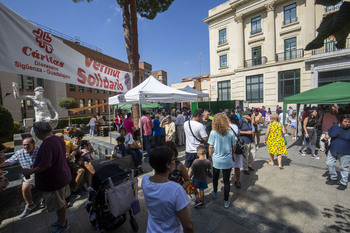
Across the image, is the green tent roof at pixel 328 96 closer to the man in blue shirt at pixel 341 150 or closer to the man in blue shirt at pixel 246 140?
the man in blue shirt at pixel 341 150

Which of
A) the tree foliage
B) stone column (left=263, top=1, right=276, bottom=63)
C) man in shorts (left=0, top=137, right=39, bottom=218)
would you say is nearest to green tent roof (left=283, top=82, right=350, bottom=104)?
the tree foliage

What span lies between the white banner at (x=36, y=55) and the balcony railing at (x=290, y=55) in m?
23.0

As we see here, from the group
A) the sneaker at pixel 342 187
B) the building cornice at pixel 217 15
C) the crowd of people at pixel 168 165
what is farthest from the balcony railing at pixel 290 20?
the sneaker at pixel 342 187

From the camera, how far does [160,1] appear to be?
930 centimetres

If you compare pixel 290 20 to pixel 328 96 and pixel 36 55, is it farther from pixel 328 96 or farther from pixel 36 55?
pixel 36 55

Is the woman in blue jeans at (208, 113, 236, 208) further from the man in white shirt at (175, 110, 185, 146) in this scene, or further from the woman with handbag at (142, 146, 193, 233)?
the man in white shirt at (175, 110, 185, 146)

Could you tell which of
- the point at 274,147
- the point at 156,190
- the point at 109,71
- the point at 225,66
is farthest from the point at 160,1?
the point at 225,66

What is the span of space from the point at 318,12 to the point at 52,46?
80.2 feet

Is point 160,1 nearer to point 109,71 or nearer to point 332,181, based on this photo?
point 109,71

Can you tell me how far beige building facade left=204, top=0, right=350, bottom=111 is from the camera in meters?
17.3

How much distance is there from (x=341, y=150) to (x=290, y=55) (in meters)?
20.5

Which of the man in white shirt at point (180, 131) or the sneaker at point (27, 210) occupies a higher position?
the man in white shirt at point (180, 131)

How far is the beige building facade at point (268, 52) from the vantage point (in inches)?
681

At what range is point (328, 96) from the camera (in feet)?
20.4
